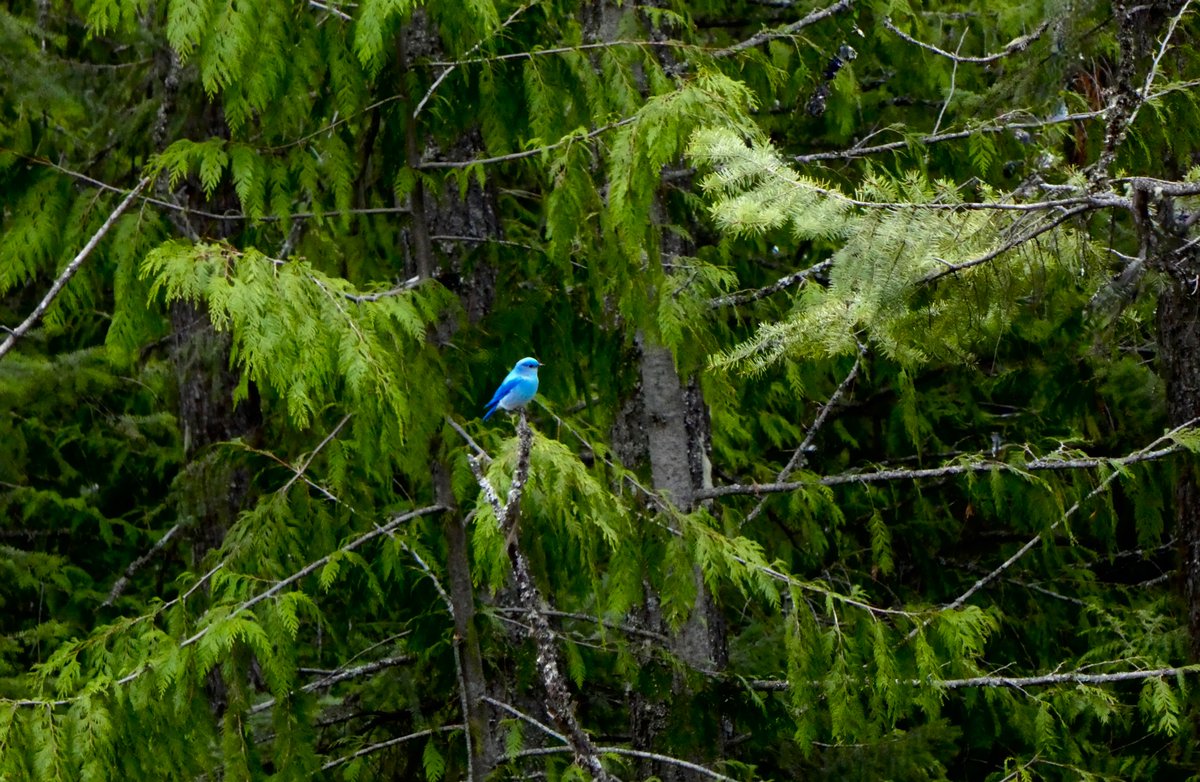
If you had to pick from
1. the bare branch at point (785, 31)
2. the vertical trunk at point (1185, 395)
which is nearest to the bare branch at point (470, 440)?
the bare branch at point (785, 31)

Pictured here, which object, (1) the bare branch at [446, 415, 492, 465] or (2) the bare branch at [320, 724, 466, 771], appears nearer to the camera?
(1) the bare branch at [446, 415, 492, 465]

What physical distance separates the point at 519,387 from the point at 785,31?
2316 mm

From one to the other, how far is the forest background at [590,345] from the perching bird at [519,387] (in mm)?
183

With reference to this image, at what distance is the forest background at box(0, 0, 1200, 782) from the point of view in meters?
Answer: 4.76

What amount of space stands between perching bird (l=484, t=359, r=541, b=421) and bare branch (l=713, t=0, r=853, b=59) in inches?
72.7

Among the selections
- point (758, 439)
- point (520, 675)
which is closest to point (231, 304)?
point (520, 675)

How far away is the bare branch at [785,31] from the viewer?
21.0ft

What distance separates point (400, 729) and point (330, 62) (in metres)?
3.06

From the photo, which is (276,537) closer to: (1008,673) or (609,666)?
(609,666)

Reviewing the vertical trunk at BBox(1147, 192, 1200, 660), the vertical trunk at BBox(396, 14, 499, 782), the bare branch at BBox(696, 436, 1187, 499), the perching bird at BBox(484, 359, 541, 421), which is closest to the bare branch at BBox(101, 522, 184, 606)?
the vertical trunk at BBox(396, 14, 499, 782)

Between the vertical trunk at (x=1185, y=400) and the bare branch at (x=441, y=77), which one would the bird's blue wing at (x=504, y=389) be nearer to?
the bare branch at (x=441, y=77)

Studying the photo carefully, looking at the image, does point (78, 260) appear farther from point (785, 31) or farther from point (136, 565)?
point (136, 565)

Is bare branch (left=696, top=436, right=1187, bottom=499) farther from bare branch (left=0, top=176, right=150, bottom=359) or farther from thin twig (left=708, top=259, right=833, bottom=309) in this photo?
bare branch (left=0, top=176, right=150, bottom=359)

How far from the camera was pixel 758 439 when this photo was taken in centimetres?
965
